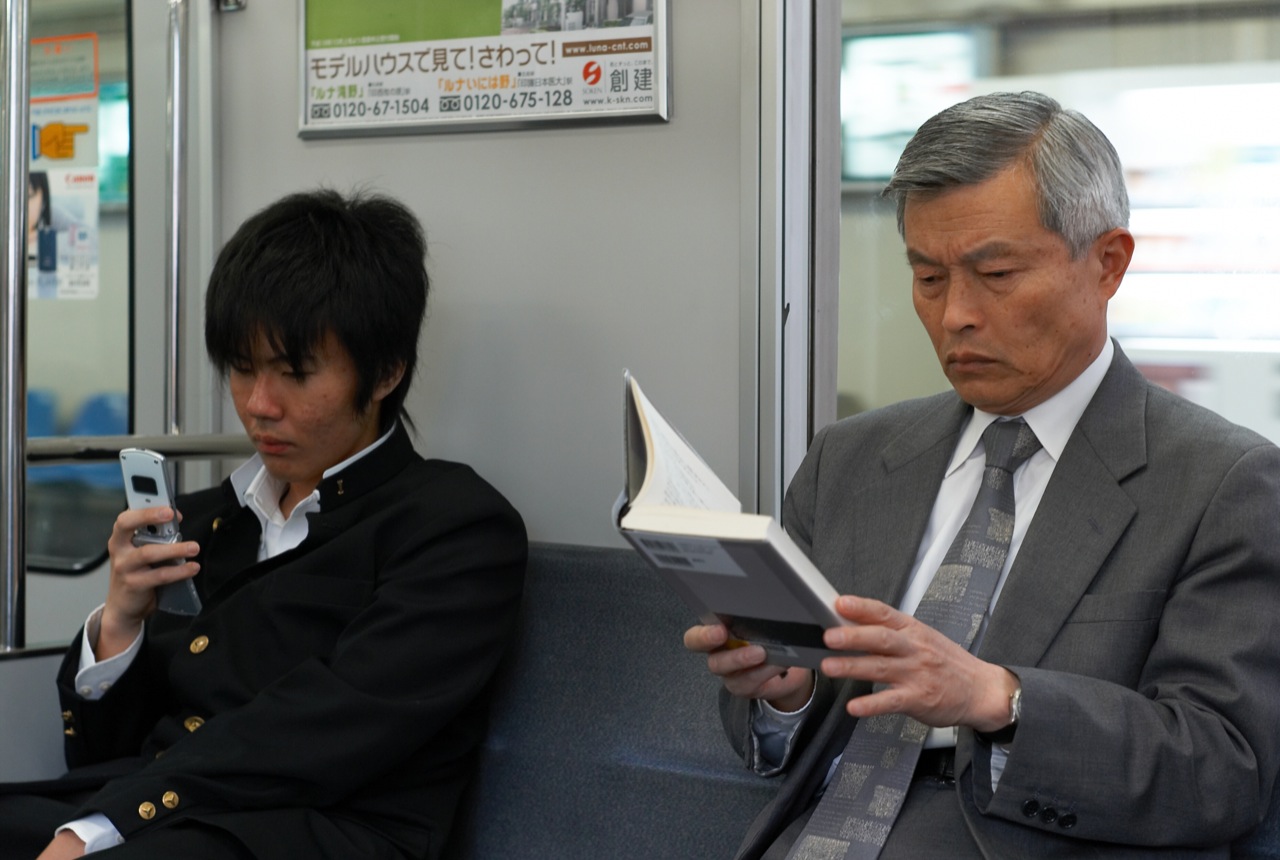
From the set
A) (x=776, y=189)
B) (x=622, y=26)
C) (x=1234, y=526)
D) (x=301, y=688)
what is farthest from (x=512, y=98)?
(x=1234, y=526)

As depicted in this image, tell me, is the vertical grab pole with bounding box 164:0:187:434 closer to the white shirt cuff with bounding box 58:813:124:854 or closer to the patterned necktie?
the white shirt cuff with bounding box 58:813:124:854

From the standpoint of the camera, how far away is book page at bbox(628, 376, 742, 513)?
1346mm

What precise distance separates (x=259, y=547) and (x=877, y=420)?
3.71 ft

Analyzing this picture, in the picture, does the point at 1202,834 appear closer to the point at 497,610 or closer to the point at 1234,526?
the point at 1234,526

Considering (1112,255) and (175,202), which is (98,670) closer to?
(175,202)

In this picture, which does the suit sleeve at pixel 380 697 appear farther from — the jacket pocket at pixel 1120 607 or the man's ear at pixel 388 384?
the jacket pocket at pixel 1120 607

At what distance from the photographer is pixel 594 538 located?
9.05 ft

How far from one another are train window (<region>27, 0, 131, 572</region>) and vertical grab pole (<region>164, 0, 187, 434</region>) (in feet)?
0.59

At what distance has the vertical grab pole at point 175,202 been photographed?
9.63ft

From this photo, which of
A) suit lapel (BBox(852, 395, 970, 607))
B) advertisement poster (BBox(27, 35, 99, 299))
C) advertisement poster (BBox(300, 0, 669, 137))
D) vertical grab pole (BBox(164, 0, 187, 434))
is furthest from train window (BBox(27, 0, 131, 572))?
suit lapel (BBox(852, 395, 970, 607))

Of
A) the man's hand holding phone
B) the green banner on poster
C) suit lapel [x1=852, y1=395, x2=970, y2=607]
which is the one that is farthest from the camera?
the green banner on poster

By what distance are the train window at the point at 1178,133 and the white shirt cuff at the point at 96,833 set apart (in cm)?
179

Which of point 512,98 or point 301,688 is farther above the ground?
point 512,98

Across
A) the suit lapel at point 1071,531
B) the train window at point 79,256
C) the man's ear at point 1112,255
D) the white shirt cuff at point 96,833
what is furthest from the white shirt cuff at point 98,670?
the man's ear at point 1112,255
